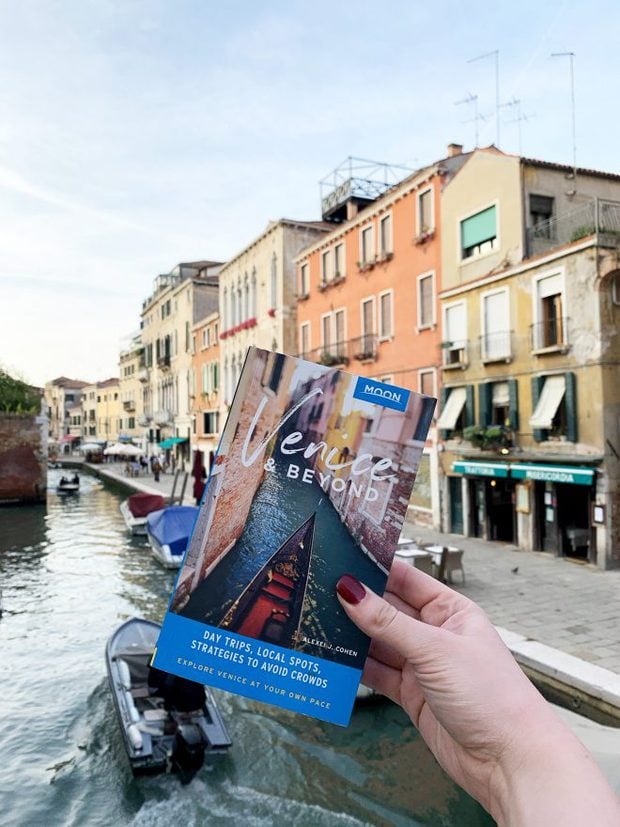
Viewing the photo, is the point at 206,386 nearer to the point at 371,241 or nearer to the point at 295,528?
the point at 371,241

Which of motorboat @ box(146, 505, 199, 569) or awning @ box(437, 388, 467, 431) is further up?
awning @ box(437, 388, 467, 431)

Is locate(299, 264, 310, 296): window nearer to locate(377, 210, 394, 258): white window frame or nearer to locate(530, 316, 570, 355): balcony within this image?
locate(377, 210, 394, 258): white window frame

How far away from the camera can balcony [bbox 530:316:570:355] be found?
1561 cm

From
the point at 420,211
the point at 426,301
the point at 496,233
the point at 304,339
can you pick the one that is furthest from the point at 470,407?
the point at 304,339

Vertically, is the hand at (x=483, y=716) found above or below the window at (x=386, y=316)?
below

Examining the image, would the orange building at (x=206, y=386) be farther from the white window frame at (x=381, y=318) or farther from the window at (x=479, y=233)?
the window at (x=479, y=233)

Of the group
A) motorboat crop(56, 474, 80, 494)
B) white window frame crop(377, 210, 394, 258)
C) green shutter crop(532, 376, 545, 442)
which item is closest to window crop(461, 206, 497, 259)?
white window frame crop(377, 210, 394, 258)

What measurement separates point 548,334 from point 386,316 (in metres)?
7.74

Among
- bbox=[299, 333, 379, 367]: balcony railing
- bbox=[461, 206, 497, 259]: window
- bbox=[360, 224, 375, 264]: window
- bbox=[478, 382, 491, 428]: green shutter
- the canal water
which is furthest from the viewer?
bbox=[360, 224, 375, 264]: window

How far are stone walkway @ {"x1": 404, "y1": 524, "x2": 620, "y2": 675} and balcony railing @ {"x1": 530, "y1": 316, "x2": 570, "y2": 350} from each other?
17.8ft

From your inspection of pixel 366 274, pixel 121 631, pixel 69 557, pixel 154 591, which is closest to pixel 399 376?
pixel 366 274

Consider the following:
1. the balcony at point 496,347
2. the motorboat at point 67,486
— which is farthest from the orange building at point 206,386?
the balcony at point 496,347

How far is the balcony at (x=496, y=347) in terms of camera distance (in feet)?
56.9

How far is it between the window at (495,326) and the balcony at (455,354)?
0.83 m
